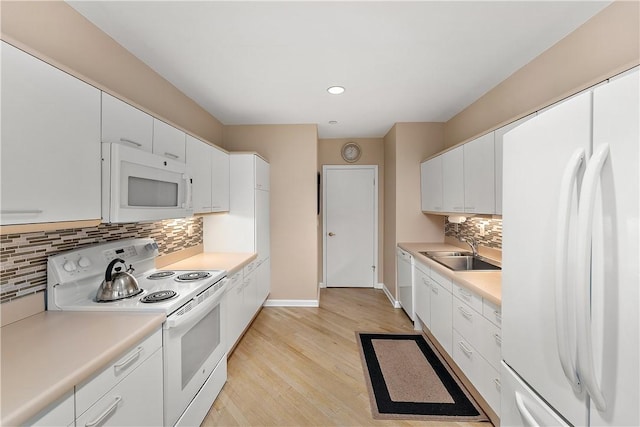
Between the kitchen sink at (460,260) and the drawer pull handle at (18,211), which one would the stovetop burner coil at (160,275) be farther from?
the kitchen sink at (460,260)

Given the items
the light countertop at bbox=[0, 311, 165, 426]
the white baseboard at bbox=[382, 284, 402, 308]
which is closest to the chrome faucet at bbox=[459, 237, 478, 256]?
the white baseboard at bbox=[382, 284, 402, 308]

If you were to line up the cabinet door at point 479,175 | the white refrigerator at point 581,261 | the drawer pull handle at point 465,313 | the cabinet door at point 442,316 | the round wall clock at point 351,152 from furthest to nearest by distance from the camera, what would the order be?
the round wall clock at point 351,152, the cabinet door at point 442,316, the cabinet door at point 479,175, the drawer pull handle at point 465,313, the white refrigerator at point 581,261

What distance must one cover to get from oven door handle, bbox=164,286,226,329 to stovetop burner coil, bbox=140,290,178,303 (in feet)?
0.49

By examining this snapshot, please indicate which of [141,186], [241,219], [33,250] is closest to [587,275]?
[141,186]

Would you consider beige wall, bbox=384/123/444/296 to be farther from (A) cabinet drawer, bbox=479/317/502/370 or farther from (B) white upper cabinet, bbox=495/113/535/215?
(A) cabinet drawer, bbox=479/317/502/370

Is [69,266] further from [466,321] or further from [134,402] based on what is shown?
[466,321]

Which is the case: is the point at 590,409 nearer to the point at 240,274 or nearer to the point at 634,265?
the point at 634,265

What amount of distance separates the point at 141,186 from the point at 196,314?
2.72 feet

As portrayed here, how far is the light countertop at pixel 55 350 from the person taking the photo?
80cm

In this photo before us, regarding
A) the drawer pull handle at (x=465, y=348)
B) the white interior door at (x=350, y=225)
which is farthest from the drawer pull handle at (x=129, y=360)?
the white interior door at (x=350, y=225)

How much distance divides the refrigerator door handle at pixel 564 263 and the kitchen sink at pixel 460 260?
1.84 meters

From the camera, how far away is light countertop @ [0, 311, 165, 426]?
2.64ft

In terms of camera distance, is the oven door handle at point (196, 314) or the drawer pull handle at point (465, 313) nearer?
the oven door handle at point (196, 314)

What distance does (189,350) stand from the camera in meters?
1.64
